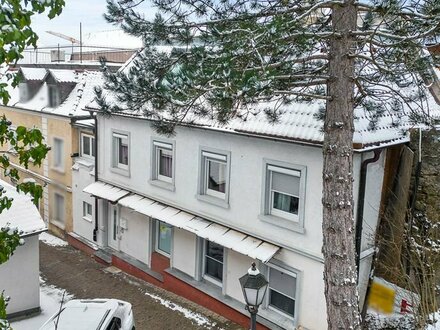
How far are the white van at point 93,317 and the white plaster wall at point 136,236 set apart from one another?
4.19m

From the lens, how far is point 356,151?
33.7ft

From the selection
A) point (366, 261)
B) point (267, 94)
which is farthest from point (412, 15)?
point (366, 261)

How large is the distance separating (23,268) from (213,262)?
584 centimetres

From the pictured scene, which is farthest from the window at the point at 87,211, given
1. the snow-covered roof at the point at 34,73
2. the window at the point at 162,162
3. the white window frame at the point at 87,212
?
the snow-covered roof at the point at 34,73

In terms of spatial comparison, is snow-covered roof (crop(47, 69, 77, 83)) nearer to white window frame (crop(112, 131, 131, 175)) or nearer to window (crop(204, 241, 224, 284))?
white window frame (crop(112, 131, 131, 175))

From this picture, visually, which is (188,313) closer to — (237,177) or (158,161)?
(237,177)

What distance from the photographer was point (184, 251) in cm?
1530

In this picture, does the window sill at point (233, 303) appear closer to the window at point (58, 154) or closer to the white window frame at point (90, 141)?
the white window frame at point (90, 141)

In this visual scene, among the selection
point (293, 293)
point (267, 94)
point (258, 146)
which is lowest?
point (293, 293)

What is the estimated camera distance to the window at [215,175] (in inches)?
539

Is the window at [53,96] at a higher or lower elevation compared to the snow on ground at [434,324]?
higher

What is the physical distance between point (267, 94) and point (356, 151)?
13.7 feet

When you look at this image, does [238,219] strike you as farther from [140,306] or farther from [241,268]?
[140,306]

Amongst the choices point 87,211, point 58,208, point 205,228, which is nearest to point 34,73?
point 58,208
